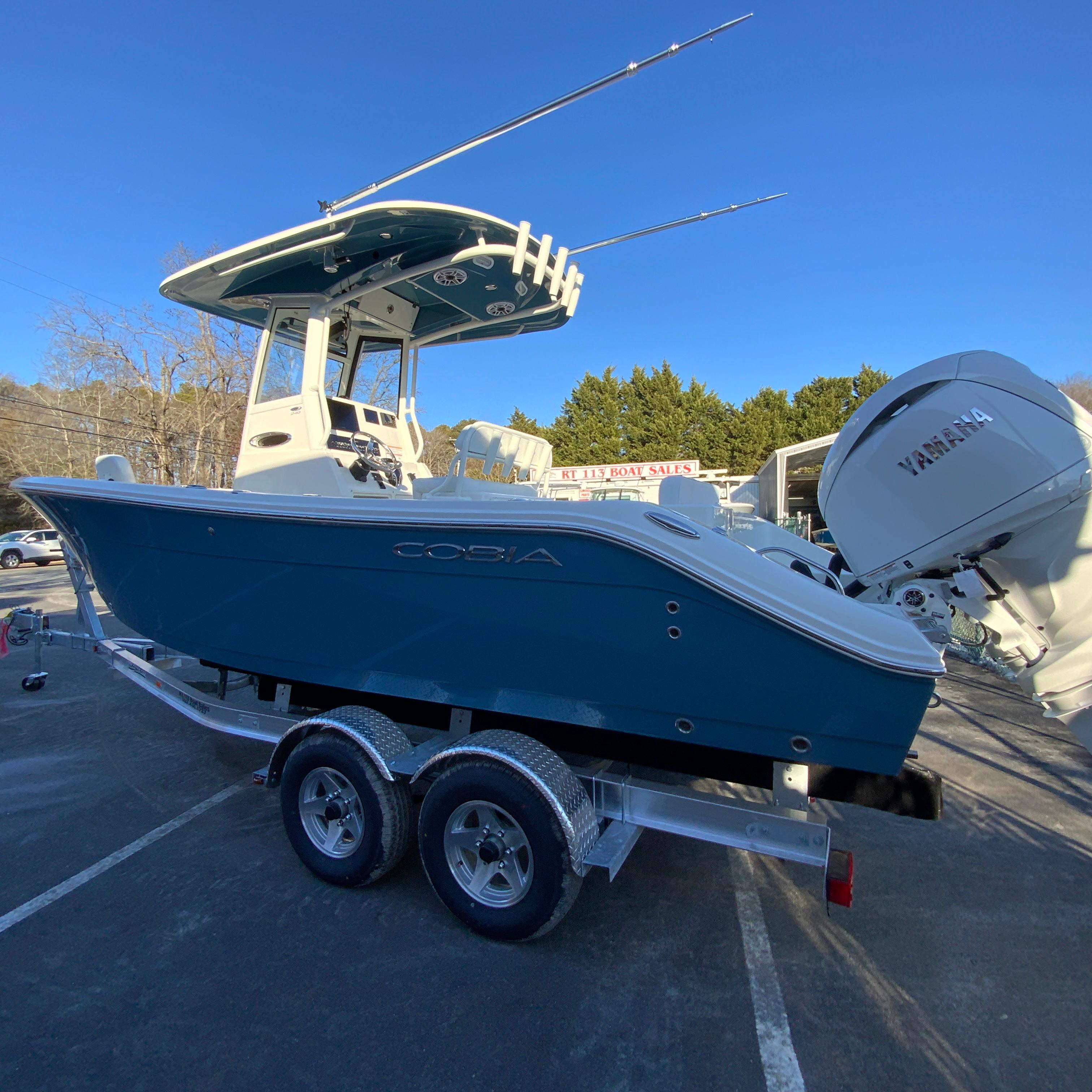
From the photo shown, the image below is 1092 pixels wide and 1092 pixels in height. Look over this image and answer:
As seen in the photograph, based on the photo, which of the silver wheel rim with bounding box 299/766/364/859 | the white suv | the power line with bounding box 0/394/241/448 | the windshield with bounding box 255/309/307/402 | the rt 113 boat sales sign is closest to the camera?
the silver wheel rim with bounding box 299/766/364/859

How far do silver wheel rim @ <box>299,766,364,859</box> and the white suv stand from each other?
78.6ft

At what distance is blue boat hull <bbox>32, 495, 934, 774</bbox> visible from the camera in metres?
2.21

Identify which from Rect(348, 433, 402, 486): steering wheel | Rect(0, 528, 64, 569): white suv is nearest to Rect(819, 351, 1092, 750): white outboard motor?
Rect(348, 433, 402, 486): steering wheel

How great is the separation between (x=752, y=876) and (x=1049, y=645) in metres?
1.77

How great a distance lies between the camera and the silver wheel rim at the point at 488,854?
2.59 meters

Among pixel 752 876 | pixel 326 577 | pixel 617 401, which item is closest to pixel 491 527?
pixel 326 577

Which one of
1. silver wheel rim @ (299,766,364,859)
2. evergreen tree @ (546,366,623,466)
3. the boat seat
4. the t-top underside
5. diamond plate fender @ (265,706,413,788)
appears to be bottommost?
silver wheel rim @ (299,766,364,859)

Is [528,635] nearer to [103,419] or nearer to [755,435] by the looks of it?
[103,419]

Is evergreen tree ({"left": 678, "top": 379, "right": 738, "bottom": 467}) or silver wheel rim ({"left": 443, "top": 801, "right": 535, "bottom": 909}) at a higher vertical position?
evergreen tree ({"left": 678, "top": 379, "right": 738, "bottom": 467})

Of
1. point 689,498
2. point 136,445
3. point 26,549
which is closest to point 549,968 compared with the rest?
point 689,498

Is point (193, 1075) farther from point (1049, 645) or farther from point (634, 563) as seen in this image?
point (1049, 645)

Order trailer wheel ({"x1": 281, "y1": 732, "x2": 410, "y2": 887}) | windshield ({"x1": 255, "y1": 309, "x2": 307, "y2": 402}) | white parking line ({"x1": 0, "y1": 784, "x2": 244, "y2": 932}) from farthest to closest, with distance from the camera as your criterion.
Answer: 1. windshield ({"x1": 255, "y1": 309, "x2": 307, "y2": 402})
2. trailer wheel ({"x1": 281, "y1": 732, "x2": 410, "y2": 887})
3. white parking line ({"x1": 0, "y1": 784, "x2": 244, "y2": 932})

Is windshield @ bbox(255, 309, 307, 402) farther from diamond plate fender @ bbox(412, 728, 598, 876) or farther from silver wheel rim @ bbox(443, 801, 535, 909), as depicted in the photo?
silver wheel rim @ bbox(443, 801, 535, 909)

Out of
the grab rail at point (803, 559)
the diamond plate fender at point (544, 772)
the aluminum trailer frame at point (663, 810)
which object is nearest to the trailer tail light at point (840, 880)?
the aluminum trailer frame at point (663, 810)
